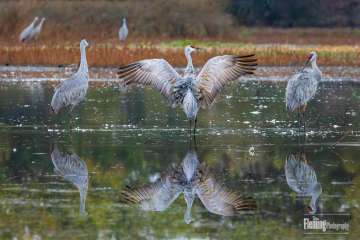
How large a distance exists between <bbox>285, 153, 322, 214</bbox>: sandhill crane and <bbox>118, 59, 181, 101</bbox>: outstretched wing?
2216 mm

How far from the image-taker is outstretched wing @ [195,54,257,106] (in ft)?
43.1

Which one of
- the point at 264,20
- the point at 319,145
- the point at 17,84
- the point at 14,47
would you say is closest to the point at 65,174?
the point at 319,145

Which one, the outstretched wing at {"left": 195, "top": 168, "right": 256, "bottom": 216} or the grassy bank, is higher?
the grassy bank

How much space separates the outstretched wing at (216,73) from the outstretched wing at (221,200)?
3.38 m

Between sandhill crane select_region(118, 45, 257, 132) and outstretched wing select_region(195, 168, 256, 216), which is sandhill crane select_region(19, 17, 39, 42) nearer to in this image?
sandhill crane select_region(118, 45, 257, 132)

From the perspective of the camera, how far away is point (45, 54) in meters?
25.7

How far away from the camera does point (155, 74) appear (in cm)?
1330

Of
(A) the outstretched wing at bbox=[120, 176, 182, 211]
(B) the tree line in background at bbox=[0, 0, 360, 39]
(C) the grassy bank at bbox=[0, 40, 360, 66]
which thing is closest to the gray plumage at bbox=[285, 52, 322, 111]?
(A) the outstretched wing at bbox=[120, 176, 182, 211]

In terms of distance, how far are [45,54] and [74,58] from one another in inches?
41.7

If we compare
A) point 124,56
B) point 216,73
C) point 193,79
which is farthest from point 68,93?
point 124,56

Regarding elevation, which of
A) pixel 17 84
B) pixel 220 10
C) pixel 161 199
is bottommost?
pixel 161 199

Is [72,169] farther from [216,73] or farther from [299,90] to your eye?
[299,90]

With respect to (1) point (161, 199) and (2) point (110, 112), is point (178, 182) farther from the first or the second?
(2) point (110, 112)

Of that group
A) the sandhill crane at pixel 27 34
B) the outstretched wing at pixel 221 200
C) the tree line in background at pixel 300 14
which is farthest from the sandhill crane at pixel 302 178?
the tree line in background at pixel 300 14
